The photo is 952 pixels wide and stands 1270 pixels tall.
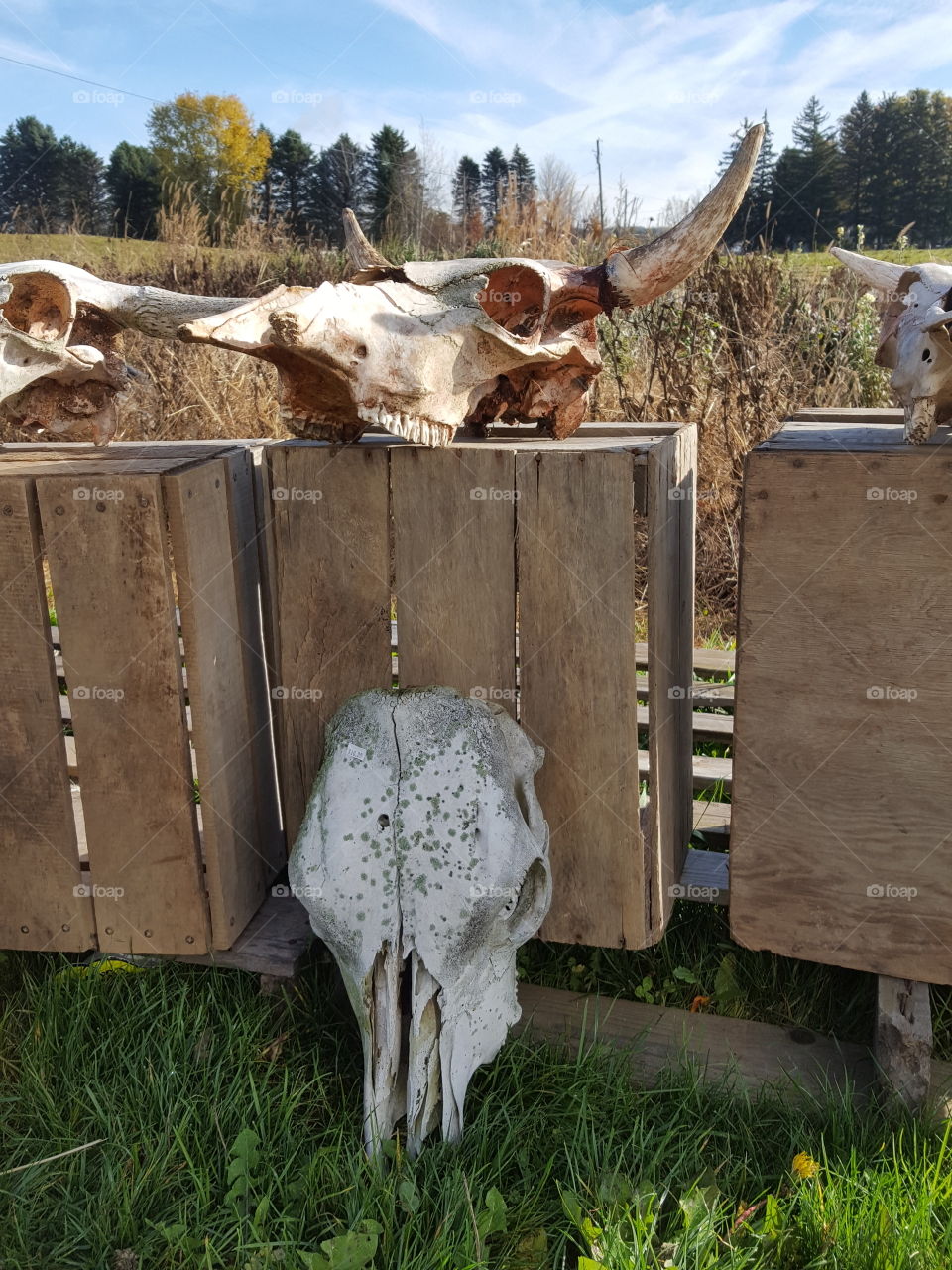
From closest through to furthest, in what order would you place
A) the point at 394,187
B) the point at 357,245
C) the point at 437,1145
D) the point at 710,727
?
the point at 437,1145 → the point at 357,245 → the point at 710,727 → the point at 394,187

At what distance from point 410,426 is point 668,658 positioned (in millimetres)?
919

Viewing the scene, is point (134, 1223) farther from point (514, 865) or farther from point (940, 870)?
point (940, 870)

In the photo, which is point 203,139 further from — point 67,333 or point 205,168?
point 67,333

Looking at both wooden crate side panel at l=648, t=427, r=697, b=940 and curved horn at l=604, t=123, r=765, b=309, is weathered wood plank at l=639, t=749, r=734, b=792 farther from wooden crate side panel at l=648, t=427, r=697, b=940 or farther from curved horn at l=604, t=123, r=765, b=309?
curved horn at l=604, t=123, r=765, b=309

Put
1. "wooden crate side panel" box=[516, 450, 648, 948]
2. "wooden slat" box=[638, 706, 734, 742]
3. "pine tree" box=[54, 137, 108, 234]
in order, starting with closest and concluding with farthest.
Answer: "wooden crate side panel" box=[516, 450, 648, 948] < "wooden slat" box=[638, 706, 734, 742] < "pine tree" box=[54, 137, 108, 234]

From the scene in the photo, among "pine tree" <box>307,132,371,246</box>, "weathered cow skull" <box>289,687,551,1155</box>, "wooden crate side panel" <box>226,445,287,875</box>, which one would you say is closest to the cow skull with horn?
"wooden crate side panel" <box>226,445,287,875</box>

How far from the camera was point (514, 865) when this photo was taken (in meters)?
1.89

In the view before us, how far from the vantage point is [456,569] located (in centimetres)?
205

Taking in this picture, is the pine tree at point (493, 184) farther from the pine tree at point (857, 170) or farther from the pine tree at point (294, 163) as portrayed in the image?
the pine tree at point (857, 170)

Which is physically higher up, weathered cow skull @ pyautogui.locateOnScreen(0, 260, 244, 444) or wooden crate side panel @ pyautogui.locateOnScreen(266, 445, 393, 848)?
weathered cow skull @ pyautogui.locateOnScreen(0, 260, 244, 444)

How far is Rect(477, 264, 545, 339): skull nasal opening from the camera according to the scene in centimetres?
207

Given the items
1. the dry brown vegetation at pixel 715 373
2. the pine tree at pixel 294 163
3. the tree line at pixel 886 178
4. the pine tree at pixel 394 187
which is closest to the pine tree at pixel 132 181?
the pine tree at pixel 294 163

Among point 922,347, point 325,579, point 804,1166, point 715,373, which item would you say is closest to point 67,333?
point 325,579

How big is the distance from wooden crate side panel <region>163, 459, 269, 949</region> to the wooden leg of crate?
1.51 meters
